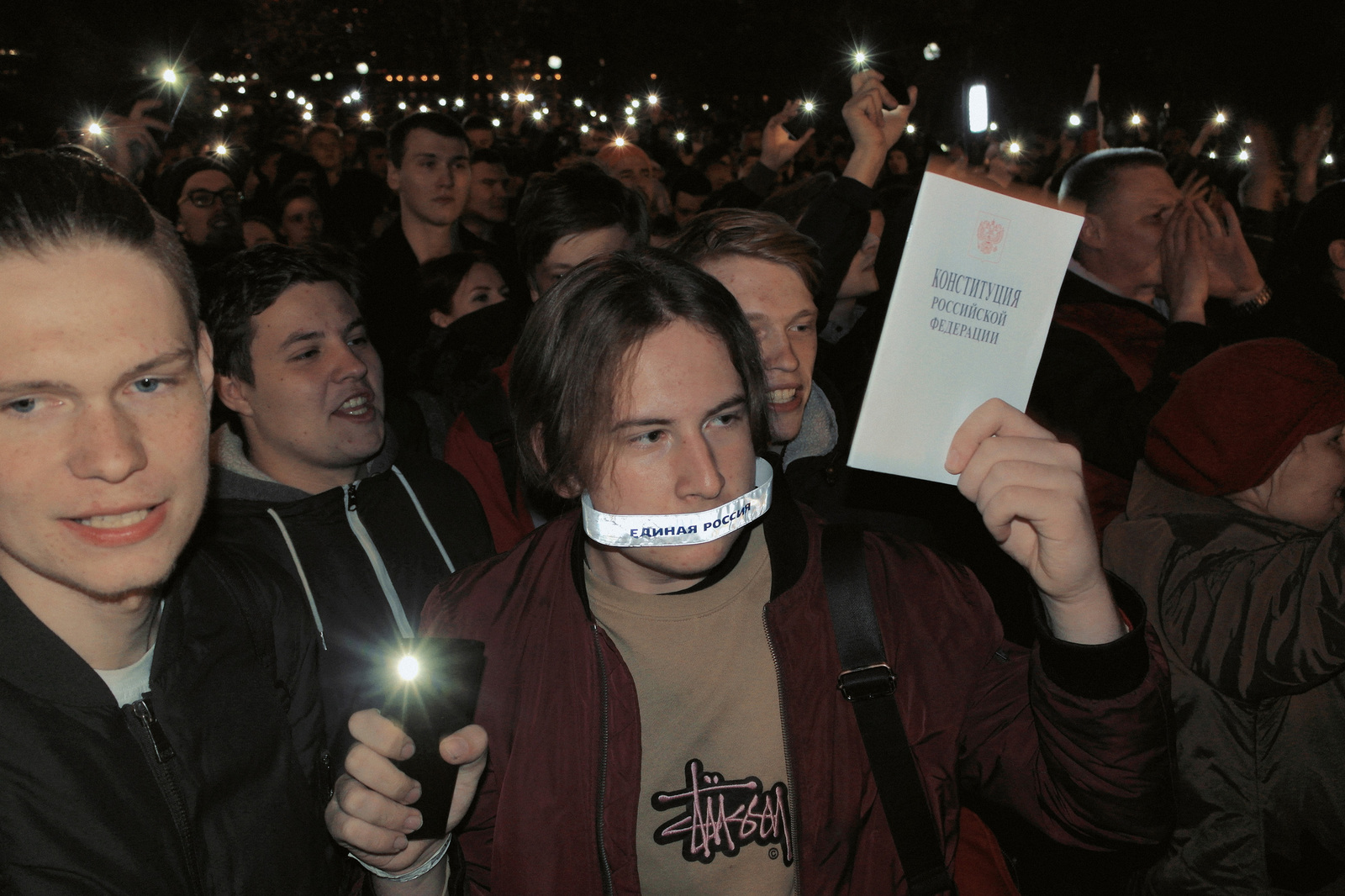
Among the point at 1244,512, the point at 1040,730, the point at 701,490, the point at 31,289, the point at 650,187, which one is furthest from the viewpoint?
the point at 650,187

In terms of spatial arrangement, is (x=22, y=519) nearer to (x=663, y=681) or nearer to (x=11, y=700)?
(x=11, y=700)

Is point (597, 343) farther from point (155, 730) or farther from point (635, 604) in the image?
point (155, 730)

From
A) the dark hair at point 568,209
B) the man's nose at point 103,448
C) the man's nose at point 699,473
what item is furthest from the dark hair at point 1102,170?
the man's nose at point 103,448

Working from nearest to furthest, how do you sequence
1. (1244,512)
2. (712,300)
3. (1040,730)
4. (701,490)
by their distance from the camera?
(1040,730) → (701,490) → (712,300) → (1244,512)

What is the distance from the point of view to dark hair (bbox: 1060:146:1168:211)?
4102 millimetres

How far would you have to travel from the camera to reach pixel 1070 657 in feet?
5.58

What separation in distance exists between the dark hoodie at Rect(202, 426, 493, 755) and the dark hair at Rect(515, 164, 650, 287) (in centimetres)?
132

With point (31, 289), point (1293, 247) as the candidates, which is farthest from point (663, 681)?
point (1293, 247)

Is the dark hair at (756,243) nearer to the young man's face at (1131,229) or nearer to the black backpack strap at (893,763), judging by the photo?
the black backpack strap at (893,763)

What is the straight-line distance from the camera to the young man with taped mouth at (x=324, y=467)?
273 cm

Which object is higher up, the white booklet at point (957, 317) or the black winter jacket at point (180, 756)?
the white booklet at point (957, 317)

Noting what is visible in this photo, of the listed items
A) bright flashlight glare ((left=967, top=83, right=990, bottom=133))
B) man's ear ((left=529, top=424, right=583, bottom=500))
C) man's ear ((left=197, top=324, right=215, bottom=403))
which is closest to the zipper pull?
man's ear ((left=197, top=324, right=215, bottom=403))

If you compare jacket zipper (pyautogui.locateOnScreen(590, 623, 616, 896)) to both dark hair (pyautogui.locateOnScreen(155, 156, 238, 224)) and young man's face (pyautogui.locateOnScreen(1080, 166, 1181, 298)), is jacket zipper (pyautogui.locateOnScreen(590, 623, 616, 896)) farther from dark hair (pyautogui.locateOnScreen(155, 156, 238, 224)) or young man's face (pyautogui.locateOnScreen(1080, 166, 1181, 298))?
dark hair (pyautogui.locateOnScreen(155, 156, 238, 224))

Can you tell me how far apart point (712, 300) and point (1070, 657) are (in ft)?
3.61
